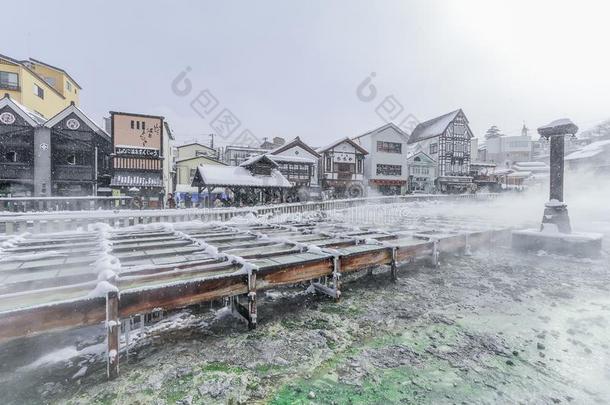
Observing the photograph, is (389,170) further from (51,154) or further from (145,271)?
(145,271)

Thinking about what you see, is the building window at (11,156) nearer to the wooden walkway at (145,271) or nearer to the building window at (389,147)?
the wooden walkway at (145,271)

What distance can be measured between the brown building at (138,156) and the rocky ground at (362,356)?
24.1 metres

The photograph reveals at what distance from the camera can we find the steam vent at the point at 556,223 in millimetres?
9219

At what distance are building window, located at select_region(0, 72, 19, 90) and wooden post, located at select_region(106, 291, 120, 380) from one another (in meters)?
39.7

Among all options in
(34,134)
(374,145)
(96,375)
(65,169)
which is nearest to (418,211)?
(374,145)

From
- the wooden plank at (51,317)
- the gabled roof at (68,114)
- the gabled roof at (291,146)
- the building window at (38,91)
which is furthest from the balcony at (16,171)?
the wooden plank at (51,317)

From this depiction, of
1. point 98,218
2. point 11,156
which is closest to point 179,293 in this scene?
point 98,218

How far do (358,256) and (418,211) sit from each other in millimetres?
20962

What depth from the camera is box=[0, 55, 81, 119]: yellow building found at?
29188 millimetres

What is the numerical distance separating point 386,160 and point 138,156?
30044mm

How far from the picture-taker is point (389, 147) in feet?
133

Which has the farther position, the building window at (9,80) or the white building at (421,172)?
the white building at (421,172)

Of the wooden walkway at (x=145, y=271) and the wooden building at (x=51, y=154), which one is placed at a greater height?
the wooden building at (x=51, y=154)

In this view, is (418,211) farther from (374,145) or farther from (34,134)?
(34,134)
